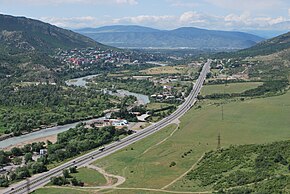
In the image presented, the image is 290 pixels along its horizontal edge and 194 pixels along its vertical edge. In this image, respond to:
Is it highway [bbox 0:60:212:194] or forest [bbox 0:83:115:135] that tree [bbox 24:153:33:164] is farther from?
forest [bbox 0:83:115:135]

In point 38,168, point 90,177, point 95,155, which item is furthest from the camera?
point 95,155

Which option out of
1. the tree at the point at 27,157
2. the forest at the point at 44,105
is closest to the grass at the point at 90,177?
the tree at the point at 27,157

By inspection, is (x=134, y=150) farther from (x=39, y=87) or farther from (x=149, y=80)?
(x=149, y=80)

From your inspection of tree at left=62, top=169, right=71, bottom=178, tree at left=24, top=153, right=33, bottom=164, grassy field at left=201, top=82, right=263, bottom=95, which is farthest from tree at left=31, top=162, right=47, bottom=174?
grassy field at left=201, top=82, right=263, bottom=95

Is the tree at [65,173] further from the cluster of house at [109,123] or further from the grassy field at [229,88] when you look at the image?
the grassy field at [229,88]

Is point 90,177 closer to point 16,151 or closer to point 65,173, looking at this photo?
point 65,173

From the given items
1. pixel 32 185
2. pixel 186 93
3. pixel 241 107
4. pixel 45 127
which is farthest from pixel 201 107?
pixel 32 185

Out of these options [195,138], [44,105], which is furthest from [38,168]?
[44,105]
